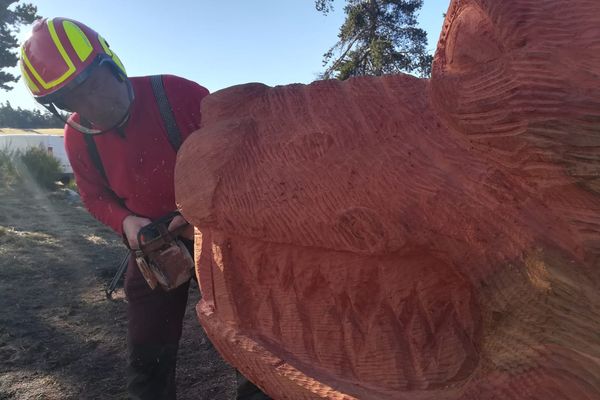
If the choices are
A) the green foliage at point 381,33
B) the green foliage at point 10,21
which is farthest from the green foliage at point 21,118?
the green foliage at point 381,33

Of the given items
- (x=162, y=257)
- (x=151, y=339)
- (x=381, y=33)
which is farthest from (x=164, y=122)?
(x=381, y=33)

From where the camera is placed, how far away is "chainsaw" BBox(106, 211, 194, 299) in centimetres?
173

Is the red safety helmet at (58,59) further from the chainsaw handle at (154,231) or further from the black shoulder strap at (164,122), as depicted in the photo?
the chainsaw handle at (154,231)

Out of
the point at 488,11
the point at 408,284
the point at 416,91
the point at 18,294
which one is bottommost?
the point at 18,294

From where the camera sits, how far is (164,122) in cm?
201

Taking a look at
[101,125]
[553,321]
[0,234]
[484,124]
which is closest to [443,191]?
[484,124]

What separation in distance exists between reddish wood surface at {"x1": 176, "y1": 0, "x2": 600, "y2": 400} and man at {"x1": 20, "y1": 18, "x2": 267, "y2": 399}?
0.74 m

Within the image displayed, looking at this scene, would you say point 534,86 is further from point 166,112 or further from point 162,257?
point 166,112

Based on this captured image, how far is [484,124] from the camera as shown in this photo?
0.84 metres

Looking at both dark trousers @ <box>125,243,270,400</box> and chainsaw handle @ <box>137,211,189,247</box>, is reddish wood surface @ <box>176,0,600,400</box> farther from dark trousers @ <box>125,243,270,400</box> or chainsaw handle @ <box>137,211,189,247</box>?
dark trousers @ <box>125,243,270,400</box>

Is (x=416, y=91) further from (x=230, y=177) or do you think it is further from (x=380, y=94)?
(x=230, y=177)

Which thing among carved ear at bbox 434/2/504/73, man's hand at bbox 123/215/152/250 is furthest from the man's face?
carved ear at bbox 434/2/504/73

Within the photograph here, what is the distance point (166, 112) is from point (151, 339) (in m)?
0.92

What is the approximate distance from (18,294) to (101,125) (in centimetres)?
317
